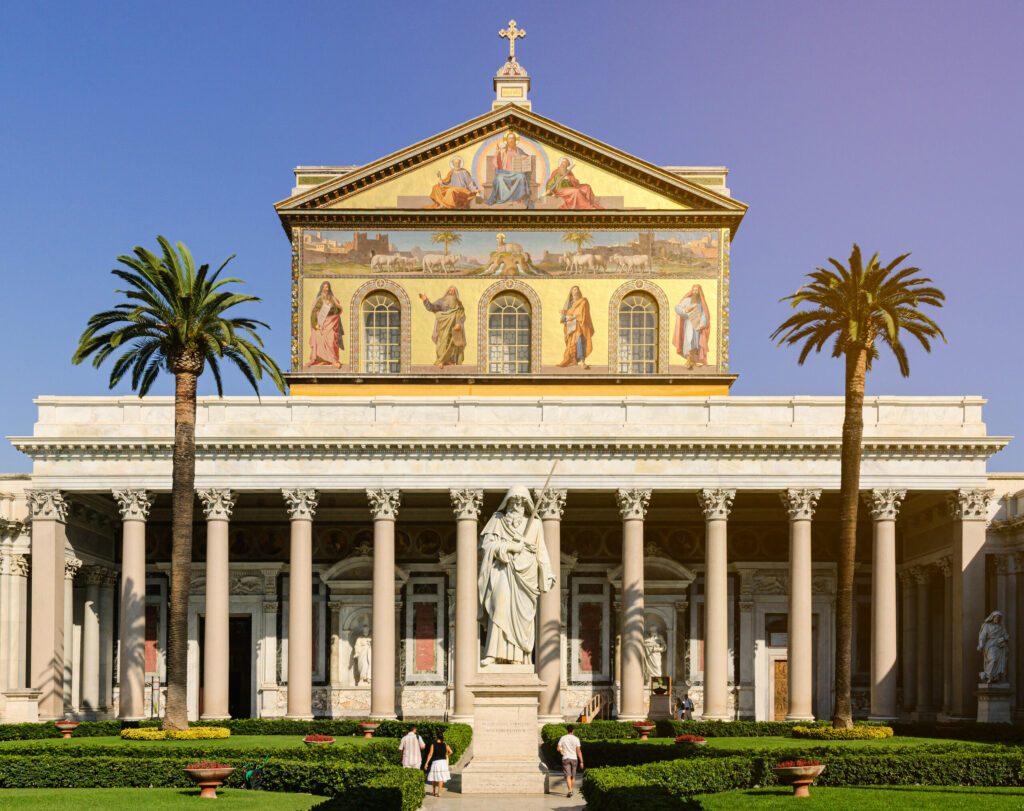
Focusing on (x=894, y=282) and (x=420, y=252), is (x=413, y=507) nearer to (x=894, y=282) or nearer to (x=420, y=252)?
(x=420, y=252)

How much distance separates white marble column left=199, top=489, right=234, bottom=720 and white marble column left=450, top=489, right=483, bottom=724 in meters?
7.88

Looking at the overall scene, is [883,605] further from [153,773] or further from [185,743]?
[153,773]

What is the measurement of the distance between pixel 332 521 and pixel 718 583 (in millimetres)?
16639

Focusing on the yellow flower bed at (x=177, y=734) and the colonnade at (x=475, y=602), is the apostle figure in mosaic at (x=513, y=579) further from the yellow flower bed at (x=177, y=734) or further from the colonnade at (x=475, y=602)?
the colonnade at (x=475, y=602)

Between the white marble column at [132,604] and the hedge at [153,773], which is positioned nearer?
the hedge at [153,773]

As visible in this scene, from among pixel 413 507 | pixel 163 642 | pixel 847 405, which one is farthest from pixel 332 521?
pixel 847 405

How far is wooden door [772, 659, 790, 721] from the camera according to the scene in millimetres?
58000

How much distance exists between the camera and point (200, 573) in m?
58.4

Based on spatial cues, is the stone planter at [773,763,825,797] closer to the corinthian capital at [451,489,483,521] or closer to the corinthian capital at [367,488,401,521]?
the corinthian capital at [451,489,483,521]

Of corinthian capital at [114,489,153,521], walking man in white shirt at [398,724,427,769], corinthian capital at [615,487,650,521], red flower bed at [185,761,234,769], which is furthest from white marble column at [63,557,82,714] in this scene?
red flower bed at [185,761,234,769]

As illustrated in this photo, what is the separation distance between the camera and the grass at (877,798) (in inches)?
1091

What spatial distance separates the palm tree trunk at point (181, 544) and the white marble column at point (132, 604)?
6.49m

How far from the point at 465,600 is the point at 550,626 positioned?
308cm

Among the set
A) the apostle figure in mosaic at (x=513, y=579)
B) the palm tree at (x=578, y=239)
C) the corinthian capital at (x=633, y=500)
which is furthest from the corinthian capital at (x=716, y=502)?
the apostle figure in mosaic at (x=513, y=579)
